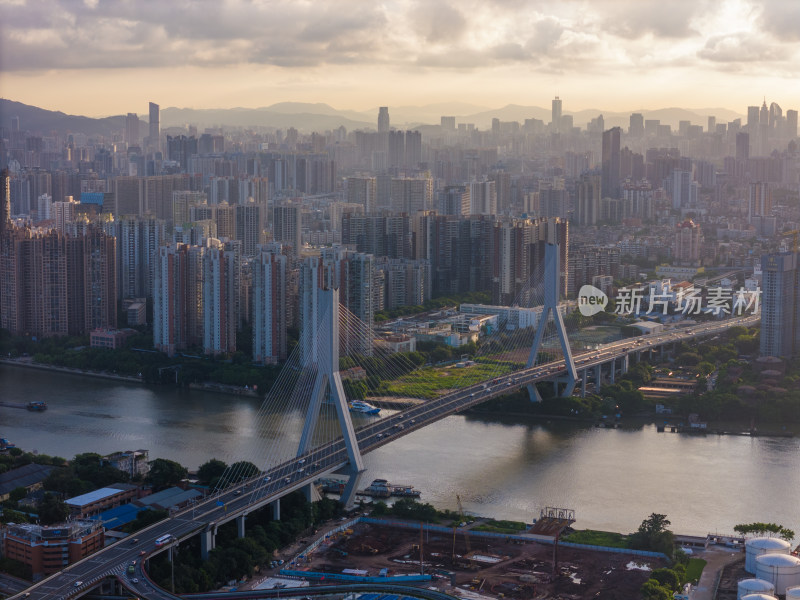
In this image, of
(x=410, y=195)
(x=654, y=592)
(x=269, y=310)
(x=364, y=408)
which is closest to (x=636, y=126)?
(x=410, y=195)

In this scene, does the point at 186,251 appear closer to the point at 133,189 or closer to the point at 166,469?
the point at 166,469

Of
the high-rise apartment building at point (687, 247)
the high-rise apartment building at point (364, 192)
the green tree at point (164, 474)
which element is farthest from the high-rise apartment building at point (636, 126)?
the green tree at point (164, 474)

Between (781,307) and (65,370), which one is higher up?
(781,307)

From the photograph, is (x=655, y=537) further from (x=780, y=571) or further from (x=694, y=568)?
(x=780, y=571)

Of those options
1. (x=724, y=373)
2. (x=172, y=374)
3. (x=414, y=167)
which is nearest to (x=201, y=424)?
(x=172, y=374)

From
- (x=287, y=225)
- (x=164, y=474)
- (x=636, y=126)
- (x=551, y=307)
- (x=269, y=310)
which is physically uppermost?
(x=636, y=126)

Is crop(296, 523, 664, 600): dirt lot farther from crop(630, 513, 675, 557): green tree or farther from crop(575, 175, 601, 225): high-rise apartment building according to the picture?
crop(575, 175, 601, 225): high-rise apartment building

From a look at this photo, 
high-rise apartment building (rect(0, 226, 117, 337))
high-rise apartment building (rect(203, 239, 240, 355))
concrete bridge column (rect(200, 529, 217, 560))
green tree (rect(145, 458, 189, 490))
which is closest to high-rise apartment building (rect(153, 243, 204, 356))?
high-rise apartment building (rect(203, 239, 240, 355))
